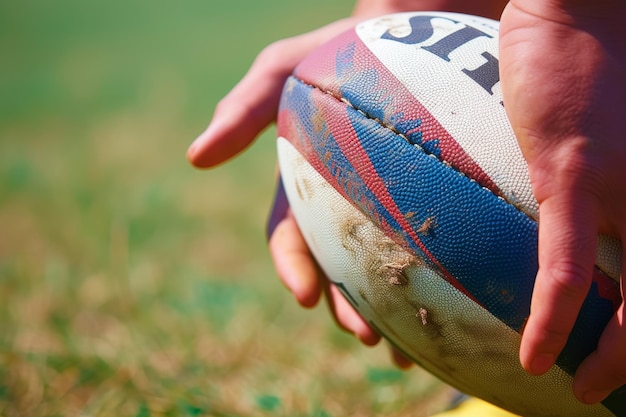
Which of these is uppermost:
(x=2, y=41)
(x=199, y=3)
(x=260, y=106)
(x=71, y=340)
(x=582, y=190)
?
(x=582, y=190)

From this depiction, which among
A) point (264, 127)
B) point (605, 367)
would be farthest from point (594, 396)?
point (264, 127)

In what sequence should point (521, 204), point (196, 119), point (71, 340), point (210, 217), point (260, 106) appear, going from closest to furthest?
1. point (521, 204)
2. point (260, 106)
3. point (71, 340)
4. point (210, 217)
5. point (196, 119)

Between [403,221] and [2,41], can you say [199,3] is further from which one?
[403,221]

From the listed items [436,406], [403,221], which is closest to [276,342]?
[436,406]

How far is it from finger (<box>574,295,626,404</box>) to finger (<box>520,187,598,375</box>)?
0.10 m

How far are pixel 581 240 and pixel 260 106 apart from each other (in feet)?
2.68

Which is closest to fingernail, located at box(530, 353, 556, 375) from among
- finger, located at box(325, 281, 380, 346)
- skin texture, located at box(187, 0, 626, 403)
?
skin texture, located at box(187, 0, 626, 403)

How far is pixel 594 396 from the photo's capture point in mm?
1155

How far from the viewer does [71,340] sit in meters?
2.06

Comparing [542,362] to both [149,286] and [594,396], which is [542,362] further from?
[149,286]

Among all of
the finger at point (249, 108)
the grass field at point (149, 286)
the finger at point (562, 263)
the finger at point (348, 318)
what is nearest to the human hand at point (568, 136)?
the finger at point (562, 263)

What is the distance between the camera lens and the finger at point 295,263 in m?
1.57

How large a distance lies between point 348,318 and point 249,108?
18.0 inches

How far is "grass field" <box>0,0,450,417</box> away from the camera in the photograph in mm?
1834
